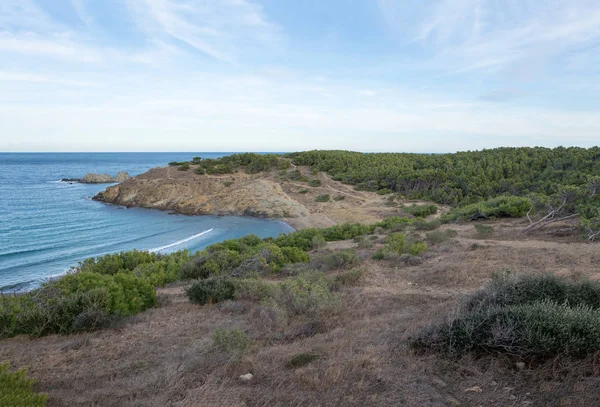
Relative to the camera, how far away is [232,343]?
5559 millimetres

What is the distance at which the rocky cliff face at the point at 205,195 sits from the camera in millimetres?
38281

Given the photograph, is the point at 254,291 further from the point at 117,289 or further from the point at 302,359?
the point at 302,359

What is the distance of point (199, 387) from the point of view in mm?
4543

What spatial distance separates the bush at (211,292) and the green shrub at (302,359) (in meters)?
4.67

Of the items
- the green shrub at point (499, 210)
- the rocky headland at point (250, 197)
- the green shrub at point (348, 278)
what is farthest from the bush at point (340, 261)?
the rocky headland at point (250, 197)

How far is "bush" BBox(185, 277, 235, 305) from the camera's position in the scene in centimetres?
970

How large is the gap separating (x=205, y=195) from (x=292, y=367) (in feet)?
125

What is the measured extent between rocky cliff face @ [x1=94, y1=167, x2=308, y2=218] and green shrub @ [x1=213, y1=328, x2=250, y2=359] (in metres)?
30.3

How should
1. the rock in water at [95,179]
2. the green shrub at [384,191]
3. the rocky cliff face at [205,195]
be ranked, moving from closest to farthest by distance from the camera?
the rocky cliff face at [205,195]
the green shrub at [384,191]
the rock in water at [95,179]

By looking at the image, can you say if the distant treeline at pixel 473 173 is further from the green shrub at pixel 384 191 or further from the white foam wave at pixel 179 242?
the white foam wave at pixel 179 242

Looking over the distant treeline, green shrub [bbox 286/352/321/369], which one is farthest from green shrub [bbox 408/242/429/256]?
the distant treeline

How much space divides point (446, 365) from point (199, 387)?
308cm

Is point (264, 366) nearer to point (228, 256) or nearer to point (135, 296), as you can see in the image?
point (135, 296)

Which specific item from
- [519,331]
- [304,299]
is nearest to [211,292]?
[304,299]
